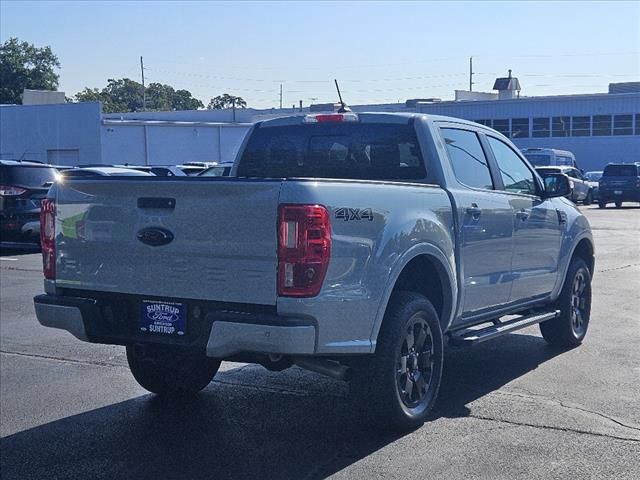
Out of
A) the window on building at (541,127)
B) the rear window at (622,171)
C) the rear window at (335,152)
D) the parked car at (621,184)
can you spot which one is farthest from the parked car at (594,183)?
the rear window at (335,152)

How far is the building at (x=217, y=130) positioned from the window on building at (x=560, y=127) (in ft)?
0.18

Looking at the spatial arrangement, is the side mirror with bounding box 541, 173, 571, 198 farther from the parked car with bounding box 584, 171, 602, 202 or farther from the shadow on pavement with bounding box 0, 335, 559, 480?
the parked car with bounding box 584, 171, 602, 202

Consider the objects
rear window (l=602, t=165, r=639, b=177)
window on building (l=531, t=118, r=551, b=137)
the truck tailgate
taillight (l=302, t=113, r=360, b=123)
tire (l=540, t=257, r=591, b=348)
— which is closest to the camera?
the truck tailgate

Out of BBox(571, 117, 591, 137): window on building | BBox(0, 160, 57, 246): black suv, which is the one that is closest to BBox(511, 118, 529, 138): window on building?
BBox(571, 117, 591, 137): window on building

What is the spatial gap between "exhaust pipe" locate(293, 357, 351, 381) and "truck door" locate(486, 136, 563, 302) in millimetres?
2361

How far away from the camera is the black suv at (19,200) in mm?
18406

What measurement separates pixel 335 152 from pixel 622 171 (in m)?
30.9

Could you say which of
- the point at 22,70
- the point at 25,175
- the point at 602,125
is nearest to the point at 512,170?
the point at 25,175

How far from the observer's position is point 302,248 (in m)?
5.16

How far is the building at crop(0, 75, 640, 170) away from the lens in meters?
43.5

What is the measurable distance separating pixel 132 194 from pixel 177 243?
453 millimetres

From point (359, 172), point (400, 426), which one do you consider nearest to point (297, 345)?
point (400, 426)

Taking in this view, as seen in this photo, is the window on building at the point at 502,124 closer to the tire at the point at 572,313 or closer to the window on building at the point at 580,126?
→ the window on building at the point at 580,126

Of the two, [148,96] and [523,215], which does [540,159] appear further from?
[148,96]
